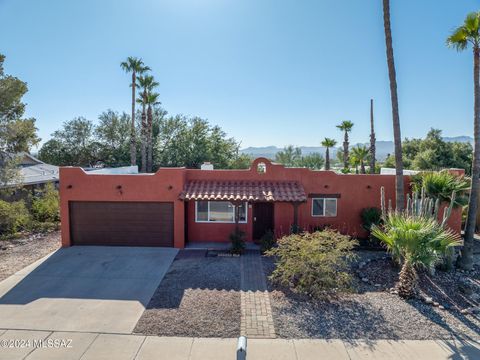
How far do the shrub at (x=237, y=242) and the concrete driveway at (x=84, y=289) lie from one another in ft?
9.26

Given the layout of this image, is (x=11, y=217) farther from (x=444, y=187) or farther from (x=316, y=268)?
(x=444, y=187)

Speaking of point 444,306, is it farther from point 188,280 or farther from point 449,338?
point 188,280

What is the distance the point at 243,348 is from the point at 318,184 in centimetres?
1241

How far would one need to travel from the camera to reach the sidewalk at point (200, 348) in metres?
7.37

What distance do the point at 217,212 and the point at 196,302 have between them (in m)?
7.35

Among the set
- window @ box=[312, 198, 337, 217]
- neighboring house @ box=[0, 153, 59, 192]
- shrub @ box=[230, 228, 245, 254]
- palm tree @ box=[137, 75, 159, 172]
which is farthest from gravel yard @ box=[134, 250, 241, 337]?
palm tree @ box=[137, 75, 159, 172]

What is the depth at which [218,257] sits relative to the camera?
14.7 m

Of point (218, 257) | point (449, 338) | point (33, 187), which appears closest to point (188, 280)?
point (218, 257)

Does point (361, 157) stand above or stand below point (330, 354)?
above

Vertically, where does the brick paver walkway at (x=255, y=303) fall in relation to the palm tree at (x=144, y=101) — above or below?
below

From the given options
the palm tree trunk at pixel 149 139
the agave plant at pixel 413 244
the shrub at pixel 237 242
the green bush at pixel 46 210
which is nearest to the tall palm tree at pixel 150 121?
the palm tree trunk at pixel 149 139

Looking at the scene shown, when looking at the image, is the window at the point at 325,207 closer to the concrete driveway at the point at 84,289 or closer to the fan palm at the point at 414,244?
the fan palm at the point at 414,244

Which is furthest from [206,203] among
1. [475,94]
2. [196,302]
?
[475,94]

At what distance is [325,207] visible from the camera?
17.3m
